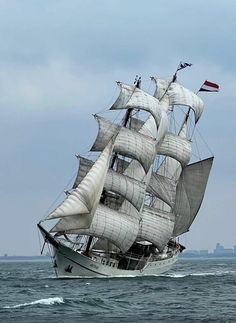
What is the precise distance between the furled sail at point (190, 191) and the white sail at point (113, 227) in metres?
16.4

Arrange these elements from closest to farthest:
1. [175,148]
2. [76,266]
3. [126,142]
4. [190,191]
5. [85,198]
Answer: [85,198] < [76,266] < [126,142] < [175,148] < [190,191]

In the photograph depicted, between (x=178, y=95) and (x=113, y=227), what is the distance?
26.7 m

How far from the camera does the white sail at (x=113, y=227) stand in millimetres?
70562

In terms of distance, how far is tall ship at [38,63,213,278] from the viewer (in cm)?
6706

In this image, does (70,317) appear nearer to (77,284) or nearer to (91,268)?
(77,284)

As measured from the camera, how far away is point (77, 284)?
61250mm

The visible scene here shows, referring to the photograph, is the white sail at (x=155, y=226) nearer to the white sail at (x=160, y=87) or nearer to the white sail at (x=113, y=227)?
the white sail at (x=113, y=227)

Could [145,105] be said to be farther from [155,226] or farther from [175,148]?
[155,226]

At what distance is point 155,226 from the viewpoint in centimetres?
8031

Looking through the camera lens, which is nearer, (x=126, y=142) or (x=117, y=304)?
(x=117, y=304)

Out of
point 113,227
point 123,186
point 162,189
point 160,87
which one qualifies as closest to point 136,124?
point 162,189

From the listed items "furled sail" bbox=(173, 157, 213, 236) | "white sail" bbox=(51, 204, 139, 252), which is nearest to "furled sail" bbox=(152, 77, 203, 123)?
"furled sail" bbox=(173, 157, 213, 236)

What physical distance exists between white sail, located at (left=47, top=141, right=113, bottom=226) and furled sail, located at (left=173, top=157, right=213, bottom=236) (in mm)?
25548

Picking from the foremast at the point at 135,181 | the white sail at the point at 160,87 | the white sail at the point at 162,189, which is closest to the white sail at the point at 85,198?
the foremast at the point at 135,181
